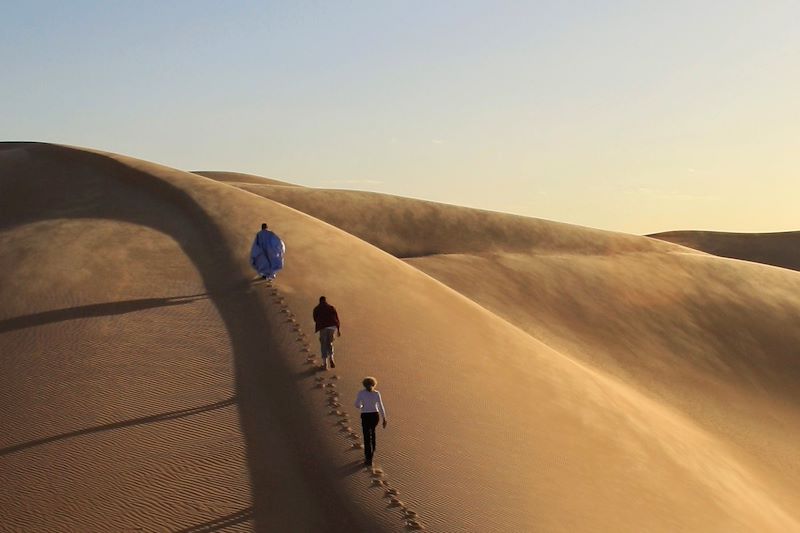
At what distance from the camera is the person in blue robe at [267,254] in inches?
659

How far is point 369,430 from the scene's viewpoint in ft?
33.4

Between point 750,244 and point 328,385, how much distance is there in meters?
67.7

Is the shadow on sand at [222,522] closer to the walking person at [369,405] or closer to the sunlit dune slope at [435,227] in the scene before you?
the walking person at [369,405]

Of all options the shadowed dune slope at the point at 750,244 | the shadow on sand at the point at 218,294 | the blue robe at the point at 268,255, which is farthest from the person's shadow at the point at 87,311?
the shadowed dune slope at the point at 750,244

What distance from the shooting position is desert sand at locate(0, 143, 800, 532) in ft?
32.3

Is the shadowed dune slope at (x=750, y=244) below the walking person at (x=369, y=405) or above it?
above

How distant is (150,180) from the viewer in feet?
86.2

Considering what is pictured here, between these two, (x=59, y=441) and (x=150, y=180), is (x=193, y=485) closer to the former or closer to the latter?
(x=59, y=441)

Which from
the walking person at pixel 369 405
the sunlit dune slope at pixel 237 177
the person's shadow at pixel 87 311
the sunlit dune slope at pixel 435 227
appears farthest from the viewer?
the sunlit dune slope at pixel 237 177

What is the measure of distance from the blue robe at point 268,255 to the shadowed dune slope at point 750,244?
58814 millimetres

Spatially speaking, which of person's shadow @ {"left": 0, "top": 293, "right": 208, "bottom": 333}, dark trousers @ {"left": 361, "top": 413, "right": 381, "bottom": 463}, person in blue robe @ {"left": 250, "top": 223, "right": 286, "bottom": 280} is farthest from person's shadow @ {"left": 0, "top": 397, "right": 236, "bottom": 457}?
person in blue robe @ {"left": 250, "top": 223, "right": 286, "bottom": 280}

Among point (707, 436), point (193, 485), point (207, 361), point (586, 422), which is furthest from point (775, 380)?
point (193, 485)

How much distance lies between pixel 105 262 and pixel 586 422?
10.8 metres

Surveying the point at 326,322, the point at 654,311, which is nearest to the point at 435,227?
the point at 654,311
